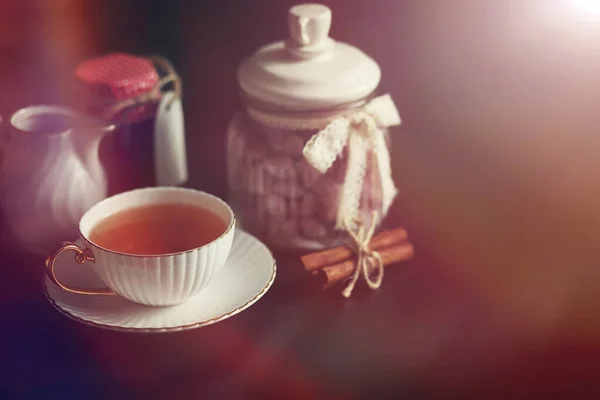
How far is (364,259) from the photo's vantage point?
818 mm

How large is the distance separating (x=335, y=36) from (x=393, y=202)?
0.23 m

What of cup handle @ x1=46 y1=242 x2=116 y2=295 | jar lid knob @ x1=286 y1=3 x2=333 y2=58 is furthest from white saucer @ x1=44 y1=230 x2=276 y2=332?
jar lid knob @ x1=286 y1=3 x2=333 y2=58

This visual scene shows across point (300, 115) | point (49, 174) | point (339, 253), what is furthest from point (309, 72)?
point (49, 174)

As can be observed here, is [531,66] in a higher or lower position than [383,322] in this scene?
higher

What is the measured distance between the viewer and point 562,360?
723 millimetres

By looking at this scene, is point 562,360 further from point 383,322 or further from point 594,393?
point 383,322

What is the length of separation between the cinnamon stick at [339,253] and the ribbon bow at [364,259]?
0.5 inches

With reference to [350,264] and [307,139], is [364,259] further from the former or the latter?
[307,139]

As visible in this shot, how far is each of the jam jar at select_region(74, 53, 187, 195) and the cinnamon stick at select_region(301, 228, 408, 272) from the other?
24cm

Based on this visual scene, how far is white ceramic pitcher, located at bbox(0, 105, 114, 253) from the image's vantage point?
0.81 m

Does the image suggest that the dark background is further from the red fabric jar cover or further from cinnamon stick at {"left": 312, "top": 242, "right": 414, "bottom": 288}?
the red fabric jar cover

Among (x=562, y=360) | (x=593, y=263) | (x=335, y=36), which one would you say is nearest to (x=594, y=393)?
(x=562, y=360)

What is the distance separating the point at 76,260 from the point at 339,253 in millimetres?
283

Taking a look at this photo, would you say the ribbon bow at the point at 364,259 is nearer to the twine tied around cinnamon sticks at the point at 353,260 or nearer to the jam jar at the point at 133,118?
the twine tied around cinnamon sticks at the point at 353,260
